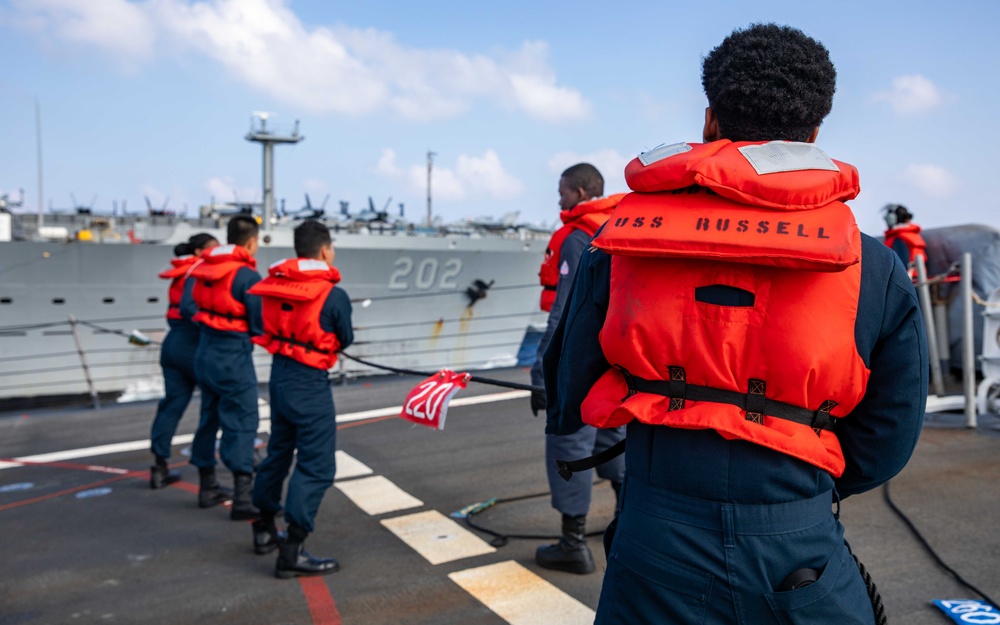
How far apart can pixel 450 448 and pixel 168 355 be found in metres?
2.46

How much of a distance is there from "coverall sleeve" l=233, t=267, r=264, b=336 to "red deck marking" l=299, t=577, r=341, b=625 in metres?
1.94

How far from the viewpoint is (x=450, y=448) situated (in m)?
6.92

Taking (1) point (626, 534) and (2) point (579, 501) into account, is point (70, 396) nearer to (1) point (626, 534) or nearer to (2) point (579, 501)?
(2) point (579, 501)

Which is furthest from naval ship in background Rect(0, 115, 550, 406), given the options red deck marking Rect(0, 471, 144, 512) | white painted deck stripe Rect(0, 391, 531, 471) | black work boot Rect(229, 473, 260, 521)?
black work boot Rect(229, 473, 260, 521)

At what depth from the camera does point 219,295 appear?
5.55m

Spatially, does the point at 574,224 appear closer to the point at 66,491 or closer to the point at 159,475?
the point at 159,475

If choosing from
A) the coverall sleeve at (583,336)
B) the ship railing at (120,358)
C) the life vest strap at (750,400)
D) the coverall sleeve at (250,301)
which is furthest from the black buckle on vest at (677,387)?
the ship railing at (120,358)

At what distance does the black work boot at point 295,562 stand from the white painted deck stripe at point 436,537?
0.57 meters

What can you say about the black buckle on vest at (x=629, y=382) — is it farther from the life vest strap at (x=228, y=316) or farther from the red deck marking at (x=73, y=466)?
the red deck marking at (x=73, y=466)

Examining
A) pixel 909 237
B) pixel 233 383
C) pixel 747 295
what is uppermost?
pixel 909 237

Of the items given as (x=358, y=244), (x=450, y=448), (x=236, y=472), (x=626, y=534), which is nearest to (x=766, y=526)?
(x=626, y=534)

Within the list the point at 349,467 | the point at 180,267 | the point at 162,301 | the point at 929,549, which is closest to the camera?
the point at 929,549

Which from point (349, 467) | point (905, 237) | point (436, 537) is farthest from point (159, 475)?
point (905, 237)

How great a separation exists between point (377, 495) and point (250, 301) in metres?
1.67
